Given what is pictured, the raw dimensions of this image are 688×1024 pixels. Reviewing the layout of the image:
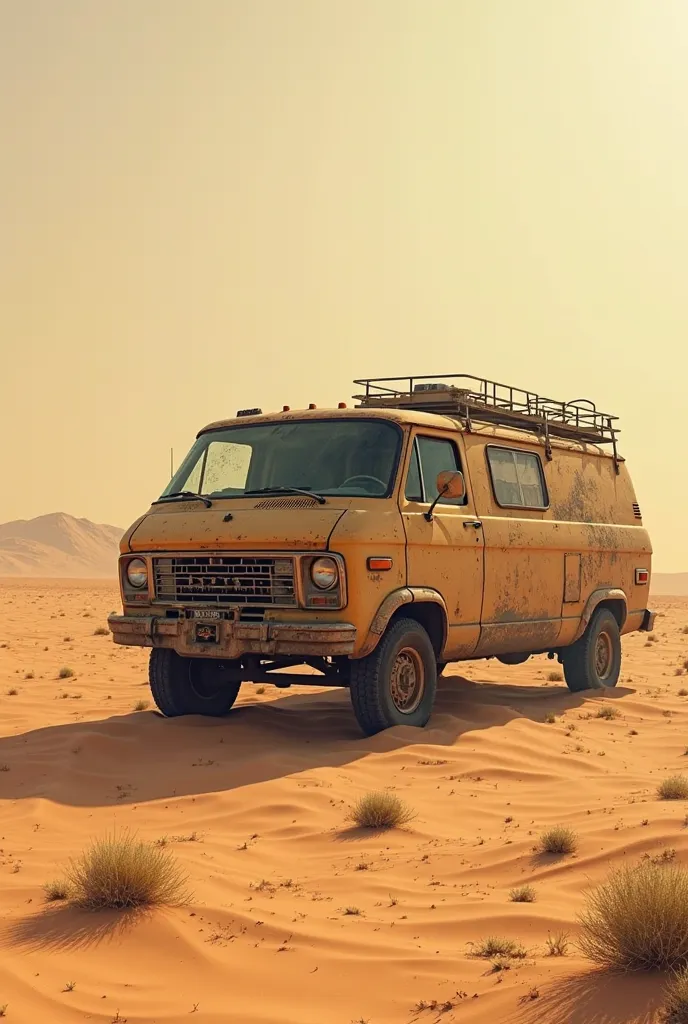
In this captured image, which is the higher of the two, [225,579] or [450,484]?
[450,484]

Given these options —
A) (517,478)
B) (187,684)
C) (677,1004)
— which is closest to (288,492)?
(187,684)

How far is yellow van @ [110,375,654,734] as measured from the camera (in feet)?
30.3

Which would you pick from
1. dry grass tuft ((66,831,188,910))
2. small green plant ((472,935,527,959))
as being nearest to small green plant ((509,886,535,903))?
small green plant ((472,935,527,959))

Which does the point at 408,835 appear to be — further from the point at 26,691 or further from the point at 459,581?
the point at 26,691

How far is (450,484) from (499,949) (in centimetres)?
546

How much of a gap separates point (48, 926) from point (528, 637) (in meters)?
7.28

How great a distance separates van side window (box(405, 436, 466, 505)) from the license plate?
76.5 inches

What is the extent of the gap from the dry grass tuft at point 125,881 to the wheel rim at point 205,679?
17.2ft

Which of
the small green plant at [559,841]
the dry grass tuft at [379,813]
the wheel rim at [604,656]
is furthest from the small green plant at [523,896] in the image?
the wheel rim at [604,656]

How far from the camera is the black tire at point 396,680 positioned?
9.53 m

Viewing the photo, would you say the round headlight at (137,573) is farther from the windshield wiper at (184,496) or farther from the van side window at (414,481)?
the van side window at (414,481)

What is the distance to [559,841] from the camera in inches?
246

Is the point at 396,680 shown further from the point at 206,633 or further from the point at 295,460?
the point at 295,460

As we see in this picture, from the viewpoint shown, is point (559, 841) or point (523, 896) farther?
point (559, 841)
